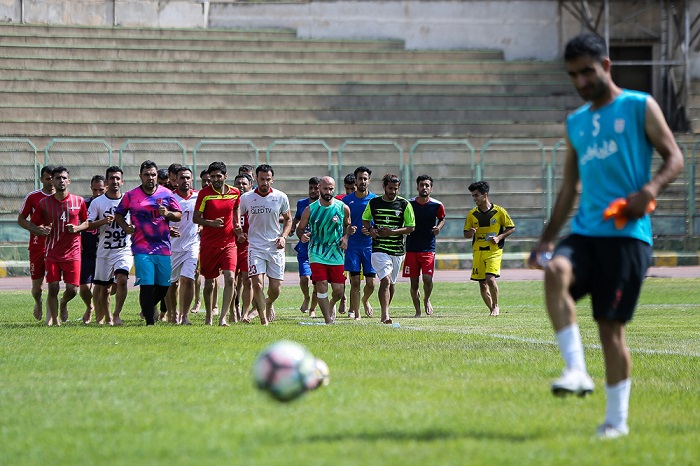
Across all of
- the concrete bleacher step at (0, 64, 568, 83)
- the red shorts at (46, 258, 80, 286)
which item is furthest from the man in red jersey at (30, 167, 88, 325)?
the concrete bleacher step at (0, 64, 568, 83)

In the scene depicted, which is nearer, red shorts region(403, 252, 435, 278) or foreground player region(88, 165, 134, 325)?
foreground player region(88, 165, 134, 325)

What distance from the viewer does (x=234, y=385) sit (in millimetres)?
9055

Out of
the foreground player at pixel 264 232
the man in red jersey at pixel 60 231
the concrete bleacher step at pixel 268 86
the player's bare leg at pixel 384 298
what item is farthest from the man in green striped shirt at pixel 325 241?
the concrete bleacher step at pixel 268 86

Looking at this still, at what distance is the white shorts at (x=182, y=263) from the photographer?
17.4 metres

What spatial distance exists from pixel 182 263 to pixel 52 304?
2.06 meters

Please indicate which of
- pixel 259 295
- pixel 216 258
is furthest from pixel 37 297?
pixel 259 295

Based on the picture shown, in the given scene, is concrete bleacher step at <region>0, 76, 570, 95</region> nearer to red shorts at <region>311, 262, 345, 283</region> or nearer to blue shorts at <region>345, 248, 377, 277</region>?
blue shorts at <region>345, 248, 377, 277</region>

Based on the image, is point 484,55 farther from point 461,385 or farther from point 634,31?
point 461,385

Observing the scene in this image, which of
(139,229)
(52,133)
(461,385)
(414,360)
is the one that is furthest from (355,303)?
(52,133)

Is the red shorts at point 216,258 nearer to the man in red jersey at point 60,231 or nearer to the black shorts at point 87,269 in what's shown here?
the man in red jersey at point 60,231

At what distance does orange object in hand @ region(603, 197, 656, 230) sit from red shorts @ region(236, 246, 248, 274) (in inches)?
452

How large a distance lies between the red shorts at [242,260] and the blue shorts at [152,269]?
173 centimetres

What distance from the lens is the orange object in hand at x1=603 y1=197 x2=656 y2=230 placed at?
6.76 meters

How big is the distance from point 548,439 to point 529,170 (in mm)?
27969
